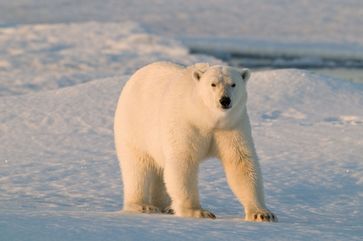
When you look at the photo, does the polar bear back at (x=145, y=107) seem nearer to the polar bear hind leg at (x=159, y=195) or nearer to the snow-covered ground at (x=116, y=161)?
the polar bear hind leg at (x=159, y=195)

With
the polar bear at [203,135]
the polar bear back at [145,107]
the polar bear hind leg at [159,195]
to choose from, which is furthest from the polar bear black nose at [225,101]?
the polar bear hind leg at [159,195]

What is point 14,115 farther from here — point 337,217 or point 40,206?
point 337,217

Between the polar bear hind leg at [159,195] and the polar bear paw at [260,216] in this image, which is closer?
the polar bear paw at [260,216]

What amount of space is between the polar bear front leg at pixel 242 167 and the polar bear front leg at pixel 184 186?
0.46 feet

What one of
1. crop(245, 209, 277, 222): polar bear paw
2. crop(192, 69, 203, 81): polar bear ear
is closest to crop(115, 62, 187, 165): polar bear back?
crop(192, 69, 203, 81): polar bear ear

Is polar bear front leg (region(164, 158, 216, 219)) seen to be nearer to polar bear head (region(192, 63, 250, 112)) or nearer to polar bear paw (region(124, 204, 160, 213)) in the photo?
polar bear head (region(192, 63, 250, 112))

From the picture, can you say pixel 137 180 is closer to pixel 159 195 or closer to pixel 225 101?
pixel 159 195

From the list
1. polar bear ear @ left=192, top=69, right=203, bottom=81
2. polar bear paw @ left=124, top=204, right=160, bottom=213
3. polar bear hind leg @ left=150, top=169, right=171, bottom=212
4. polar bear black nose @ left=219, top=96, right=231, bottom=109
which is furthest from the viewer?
polar bear hind leg @ left=150, top=169, right=171, bottom=212

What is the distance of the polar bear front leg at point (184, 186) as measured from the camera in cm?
363

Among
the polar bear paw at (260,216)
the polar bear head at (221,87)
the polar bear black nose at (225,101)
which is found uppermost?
the polar bear head at (221,87)

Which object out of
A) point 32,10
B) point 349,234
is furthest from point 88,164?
point 32,10

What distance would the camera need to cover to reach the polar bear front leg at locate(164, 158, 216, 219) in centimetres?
363

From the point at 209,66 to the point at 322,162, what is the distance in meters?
1.90

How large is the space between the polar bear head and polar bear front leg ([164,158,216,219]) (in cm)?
28
